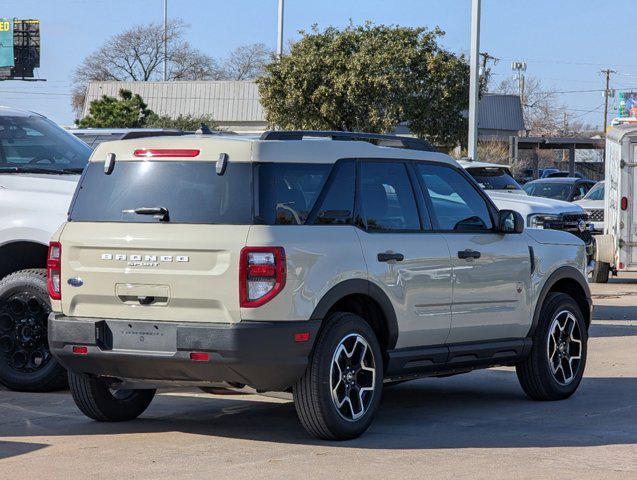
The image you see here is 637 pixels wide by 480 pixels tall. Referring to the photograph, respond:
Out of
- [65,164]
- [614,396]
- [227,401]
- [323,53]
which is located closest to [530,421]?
[614,396]

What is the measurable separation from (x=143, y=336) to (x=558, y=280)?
3.74 meters

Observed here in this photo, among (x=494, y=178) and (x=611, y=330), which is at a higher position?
(x=494, y=178)

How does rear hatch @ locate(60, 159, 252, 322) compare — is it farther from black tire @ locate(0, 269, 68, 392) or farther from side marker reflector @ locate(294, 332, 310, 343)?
black tire @ locate(0, 269, 68, 392)

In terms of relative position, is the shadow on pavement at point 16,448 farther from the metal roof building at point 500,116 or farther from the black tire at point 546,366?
the metal roof building at point 500,116

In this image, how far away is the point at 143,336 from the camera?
792cm

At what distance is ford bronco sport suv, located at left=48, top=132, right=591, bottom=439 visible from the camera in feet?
25.3

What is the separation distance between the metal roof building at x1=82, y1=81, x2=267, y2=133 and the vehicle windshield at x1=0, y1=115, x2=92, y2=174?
59.9 meters

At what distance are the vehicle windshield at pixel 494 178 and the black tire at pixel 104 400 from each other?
480 inches

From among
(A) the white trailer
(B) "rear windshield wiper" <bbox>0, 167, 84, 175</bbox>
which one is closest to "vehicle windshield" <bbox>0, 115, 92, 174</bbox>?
(B) "rear windshield wiper" <bbox>0, 167, 84, 175</bbox>

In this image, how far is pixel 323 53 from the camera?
4338 cm

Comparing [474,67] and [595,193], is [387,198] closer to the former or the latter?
[595,193]

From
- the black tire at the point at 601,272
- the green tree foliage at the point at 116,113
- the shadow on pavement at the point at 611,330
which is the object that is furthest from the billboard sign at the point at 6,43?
the shadow on pavement at the point at 611,330

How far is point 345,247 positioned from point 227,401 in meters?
2.46

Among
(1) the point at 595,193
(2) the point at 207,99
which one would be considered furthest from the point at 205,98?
(1) the point at 595,193
